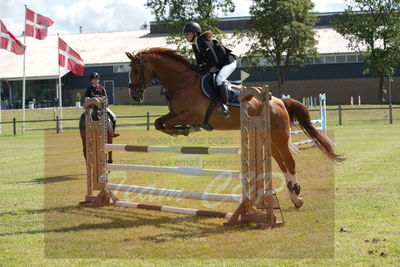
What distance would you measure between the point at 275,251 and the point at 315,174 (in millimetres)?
6438

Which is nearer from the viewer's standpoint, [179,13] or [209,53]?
[209,53]

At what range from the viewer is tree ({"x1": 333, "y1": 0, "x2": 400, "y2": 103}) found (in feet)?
177

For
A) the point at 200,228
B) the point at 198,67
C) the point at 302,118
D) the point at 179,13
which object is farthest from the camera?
the point at 179,13

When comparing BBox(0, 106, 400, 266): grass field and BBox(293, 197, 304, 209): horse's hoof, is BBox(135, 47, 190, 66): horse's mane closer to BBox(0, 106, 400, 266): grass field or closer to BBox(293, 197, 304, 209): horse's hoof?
BBox(0, 106, 400, 266): grass field

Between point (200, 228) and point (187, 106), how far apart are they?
198cm

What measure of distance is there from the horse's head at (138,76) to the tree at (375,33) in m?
47.2

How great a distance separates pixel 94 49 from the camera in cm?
6725

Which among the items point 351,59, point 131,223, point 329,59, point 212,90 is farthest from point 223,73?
point 351,59

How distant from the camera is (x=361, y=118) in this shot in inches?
1479

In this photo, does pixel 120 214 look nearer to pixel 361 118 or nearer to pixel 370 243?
pixel 370 243

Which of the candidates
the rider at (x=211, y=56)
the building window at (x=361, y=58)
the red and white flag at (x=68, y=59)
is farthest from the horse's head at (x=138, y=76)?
the building window at (x=361, y=58)

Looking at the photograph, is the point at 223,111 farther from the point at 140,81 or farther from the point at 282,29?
the point at 282,29

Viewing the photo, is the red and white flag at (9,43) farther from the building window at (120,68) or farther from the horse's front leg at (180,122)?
the building window at (120,68)

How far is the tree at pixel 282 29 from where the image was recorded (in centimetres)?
5091
